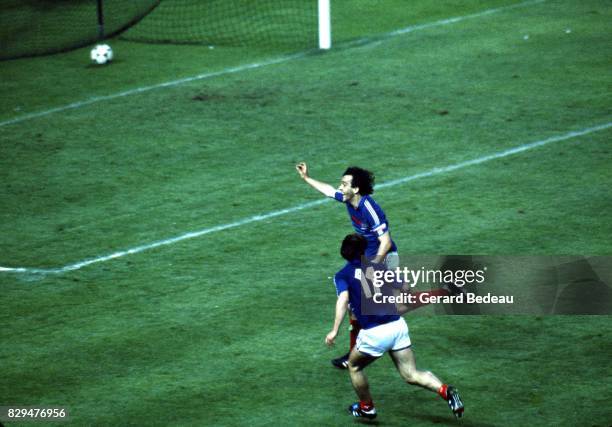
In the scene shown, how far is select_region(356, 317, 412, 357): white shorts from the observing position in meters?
9.33

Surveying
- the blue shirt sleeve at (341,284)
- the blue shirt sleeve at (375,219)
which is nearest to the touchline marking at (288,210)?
the blue shirt sleeve at (375,219)

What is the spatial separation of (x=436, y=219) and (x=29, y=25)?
14.4 m

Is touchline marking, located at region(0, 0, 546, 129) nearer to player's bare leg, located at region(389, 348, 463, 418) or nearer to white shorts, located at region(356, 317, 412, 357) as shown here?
white shorts, located at region(356, 317, 412, 357)

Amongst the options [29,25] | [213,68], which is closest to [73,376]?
[213,68]

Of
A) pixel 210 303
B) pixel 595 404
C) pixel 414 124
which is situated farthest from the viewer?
pixel 414 124

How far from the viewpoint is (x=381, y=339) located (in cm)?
932

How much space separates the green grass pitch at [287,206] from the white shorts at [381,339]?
76cm

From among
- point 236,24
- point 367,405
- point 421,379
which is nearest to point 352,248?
point 421,379

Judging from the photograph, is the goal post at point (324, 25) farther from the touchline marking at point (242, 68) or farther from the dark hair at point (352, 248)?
the dark hair at point (352, 248)

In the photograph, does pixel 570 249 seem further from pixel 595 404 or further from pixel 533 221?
pixel 595 404

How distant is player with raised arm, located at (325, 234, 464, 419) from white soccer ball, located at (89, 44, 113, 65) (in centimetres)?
1423

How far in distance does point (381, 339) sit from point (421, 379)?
514 millimetres

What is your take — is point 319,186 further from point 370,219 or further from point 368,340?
point 368,340

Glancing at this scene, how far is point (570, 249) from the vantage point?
13367 millimetres
